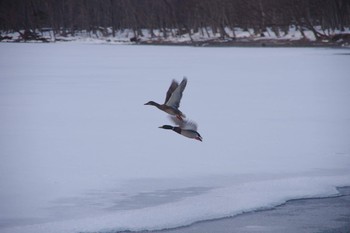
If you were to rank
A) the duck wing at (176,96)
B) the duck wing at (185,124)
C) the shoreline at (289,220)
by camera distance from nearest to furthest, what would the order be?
the shoreline at (289,220)
the duck wing at (185,124)
the duck wing at (176,96)

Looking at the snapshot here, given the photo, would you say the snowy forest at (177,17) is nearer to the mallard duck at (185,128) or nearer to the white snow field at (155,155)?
the white snow field at (155,155)

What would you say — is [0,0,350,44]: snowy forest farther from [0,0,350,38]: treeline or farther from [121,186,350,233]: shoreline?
[121,186,350,233]: shoreline

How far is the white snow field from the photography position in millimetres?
5969

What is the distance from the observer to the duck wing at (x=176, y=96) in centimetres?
746

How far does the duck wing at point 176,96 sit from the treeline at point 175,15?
4345 centimetres

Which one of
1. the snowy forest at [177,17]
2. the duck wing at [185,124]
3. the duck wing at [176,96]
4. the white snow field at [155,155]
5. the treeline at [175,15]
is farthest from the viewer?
the treeline at [175,15]

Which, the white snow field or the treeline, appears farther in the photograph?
the treeline

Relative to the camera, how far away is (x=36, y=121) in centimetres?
1162

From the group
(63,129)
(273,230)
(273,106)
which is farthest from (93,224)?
(273,106)

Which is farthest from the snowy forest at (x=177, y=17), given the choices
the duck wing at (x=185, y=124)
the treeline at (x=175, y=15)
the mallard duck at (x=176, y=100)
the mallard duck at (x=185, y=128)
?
the mallard duck at (x=185, y=128)

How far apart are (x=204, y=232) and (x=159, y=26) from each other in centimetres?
6769

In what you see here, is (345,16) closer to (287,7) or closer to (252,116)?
(287,7)

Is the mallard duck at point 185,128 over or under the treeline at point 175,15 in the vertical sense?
over

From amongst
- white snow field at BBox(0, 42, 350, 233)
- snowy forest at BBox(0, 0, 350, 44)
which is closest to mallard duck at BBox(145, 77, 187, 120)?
white snow field at BBox(0, 42, 350, 233)
